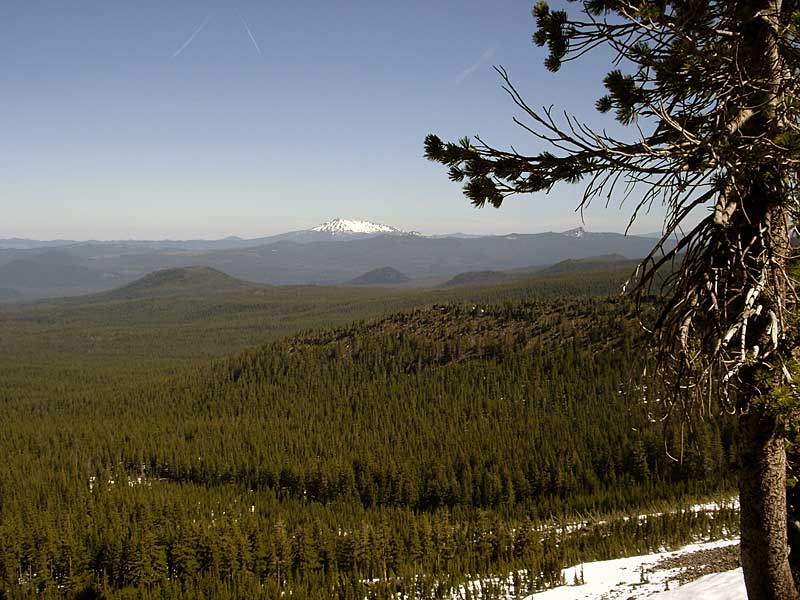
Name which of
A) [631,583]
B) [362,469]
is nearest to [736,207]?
[631,583]

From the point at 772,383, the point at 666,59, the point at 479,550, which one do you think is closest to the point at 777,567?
the point at 772,383

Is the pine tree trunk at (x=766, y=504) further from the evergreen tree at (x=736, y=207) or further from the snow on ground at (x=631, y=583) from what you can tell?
the snow on ground at (x=631, y=583)

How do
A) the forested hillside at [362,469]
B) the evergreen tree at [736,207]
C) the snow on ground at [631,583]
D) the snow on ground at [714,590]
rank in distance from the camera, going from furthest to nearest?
1. the forested hillside at [362,469]
2. the snow on ground at [631,583]
3. the snow on ground at [714,590]
4. the evergreen tree at [736,207]

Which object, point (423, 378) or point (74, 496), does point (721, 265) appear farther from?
point (423, 378)

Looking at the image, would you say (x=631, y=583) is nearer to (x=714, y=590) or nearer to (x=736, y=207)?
(x=714, y=590)

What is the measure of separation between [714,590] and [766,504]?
10785 mm

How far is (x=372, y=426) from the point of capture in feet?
290

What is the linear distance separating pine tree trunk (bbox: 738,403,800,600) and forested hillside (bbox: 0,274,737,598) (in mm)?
1636

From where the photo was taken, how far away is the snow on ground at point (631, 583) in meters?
17.8

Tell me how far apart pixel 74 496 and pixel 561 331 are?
292 feet

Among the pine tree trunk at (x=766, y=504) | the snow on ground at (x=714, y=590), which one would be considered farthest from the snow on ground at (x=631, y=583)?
the pine tree trunk at (x=766, y=504)

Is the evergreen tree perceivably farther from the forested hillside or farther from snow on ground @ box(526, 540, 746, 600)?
snow on ground @ box(526, 540, 746, 600)

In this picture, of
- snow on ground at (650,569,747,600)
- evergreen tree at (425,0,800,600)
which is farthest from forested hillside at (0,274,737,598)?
snow on ground at (650,569,747,600)

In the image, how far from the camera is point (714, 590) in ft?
57.5
